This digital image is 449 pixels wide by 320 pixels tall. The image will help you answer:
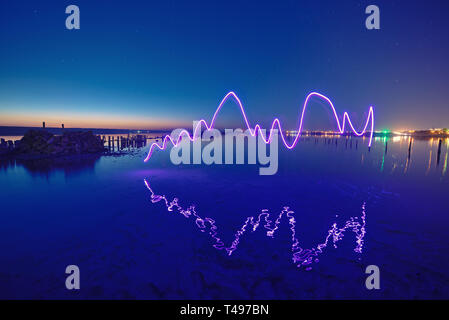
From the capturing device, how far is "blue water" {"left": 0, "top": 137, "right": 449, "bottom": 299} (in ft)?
14.9

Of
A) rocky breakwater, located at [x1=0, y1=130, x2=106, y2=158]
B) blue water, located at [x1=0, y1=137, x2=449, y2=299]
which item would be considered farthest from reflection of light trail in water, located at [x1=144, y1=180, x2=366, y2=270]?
rocky breakwater, located at [x1=0, y1=130, x2=106, y2=158]

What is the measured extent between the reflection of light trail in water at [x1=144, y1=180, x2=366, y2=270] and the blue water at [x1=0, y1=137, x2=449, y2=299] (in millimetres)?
142

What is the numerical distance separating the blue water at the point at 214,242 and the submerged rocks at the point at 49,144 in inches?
444

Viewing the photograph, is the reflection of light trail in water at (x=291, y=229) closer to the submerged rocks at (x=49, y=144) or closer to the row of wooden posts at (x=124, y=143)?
the submerged rocks at (x=49, y=144)

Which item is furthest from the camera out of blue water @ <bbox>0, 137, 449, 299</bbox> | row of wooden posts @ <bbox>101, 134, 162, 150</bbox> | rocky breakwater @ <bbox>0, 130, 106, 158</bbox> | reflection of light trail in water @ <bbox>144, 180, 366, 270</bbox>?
row of wooden posts @ <bbox>101, 134, 162, 150</bbox>

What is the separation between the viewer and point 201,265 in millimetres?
5242

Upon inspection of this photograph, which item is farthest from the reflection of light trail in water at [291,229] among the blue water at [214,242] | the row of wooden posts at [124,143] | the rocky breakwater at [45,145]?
the row of wooden posts at [124,143]

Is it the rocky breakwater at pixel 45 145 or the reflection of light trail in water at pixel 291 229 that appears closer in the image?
the reflection of light trail in water at pixel 291 229

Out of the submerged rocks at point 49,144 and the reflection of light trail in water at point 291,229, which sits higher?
the submerged rocks at point 49,144

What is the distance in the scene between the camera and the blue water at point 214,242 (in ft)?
14.9

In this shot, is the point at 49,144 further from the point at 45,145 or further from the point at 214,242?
the point at 214,242

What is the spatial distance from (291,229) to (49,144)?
2695cm

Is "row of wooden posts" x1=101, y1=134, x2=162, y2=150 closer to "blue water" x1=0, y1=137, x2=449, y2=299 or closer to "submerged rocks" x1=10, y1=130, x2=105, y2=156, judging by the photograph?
"submerged rocks" x1=10, y1=130, x2=105, y2=156
